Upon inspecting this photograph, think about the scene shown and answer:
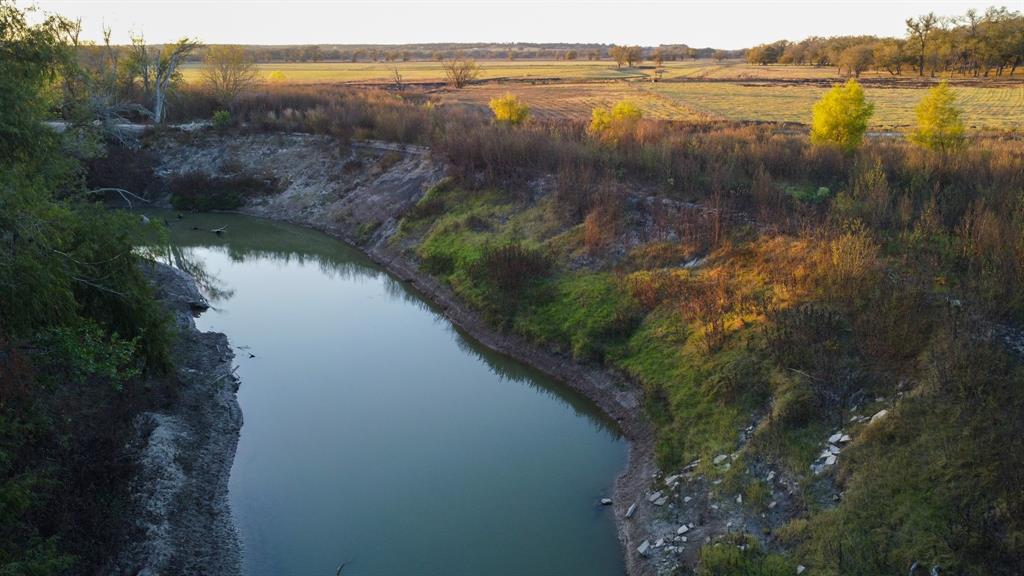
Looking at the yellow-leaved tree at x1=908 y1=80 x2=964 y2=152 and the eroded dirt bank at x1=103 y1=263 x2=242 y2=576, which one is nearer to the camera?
the eroded dirt bank at x1=103 y1=263 x2=242 y2=576

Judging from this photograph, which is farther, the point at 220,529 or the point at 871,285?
the point at 871,285

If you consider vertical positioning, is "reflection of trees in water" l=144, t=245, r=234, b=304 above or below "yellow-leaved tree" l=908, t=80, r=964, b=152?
below

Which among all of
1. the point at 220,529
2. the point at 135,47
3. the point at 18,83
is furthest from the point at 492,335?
the point at 135,47

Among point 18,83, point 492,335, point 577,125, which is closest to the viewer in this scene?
point 18,83

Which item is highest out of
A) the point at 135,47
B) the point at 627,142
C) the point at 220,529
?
the point at 135,47

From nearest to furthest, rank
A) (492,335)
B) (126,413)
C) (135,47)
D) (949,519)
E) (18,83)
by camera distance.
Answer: (949,519), (18,83), (126,413), (492,335), (135,47)

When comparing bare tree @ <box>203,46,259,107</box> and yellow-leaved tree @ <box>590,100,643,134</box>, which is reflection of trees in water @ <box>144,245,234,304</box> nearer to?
yellow-leaved tree @ <box>590,100,643,134</box>

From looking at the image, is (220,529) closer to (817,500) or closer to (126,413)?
(126,413)

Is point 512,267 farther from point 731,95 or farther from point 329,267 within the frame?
point 731,95

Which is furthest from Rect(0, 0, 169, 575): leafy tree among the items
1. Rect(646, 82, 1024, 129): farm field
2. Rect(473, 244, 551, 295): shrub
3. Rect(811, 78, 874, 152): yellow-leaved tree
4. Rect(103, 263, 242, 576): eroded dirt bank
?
Rect(646, 82, 1024, 129): farm field
